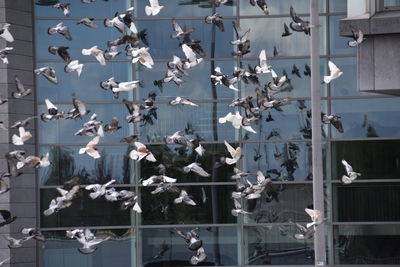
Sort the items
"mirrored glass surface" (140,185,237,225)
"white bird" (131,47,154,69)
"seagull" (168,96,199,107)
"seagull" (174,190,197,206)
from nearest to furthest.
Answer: "white bird" (131,47,154,69), "seagull" (168,96,199,107), "seagull" (174,190,197,206), "mirrored glass surface" (140,185,237,225)

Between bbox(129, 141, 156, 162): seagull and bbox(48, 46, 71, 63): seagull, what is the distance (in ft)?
6.63

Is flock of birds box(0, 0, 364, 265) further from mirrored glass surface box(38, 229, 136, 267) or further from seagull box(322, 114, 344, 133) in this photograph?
mirrored glass surface box(38, 229, 136, 267)

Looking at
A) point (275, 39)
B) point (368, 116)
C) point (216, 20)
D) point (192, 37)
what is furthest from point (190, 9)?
point (368, 116)

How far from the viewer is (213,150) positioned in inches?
867

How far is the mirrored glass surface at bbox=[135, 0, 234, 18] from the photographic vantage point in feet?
72.8

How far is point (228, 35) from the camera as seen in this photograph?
22.2 metres

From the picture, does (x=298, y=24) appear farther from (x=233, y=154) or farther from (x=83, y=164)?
(x=83, y=164)

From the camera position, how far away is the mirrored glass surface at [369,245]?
71.5 feet

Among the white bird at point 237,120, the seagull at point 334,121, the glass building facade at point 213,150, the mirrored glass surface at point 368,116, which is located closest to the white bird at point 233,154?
the white bird at point 237,120

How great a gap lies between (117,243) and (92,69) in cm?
348

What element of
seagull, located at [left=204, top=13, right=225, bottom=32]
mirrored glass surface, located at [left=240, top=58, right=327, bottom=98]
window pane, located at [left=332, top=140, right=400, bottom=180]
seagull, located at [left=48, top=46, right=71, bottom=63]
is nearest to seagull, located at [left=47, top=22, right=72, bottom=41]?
seagull, located at [left=48, top=46, right=71, bottom=63]

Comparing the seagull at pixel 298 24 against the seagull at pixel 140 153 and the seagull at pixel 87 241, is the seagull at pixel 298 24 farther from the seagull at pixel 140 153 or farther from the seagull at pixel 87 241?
the seagull at pixel 87 241

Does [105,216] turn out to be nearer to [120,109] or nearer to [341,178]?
[120,109]

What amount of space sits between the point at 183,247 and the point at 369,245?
11.9 feet
